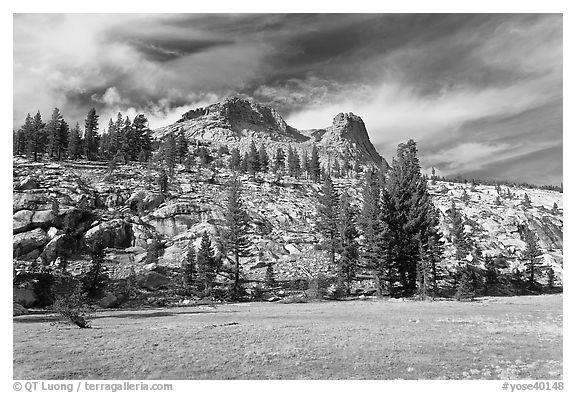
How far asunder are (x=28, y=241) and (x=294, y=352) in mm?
49452

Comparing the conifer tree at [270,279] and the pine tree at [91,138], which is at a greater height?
the pine tree at [91,138]

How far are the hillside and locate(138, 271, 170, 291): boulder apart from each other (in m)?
0.12

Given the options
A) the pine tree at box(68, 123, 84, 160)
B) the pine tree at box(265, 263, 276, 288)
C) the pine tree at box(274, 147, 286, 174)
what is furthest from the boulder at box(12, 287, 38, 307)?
the pine tree at box(274, 147, 286, 174)

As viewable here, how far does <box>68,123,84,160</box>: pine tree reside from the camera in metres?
85.9

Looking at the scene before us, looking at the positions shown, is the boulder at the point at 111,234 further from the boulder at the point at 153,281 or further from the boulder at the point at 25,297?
the boulder at the point at 25,297

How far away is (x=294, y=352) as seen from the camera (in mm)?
13992

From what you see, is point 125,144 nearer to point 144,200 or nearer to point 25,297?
point 144,200

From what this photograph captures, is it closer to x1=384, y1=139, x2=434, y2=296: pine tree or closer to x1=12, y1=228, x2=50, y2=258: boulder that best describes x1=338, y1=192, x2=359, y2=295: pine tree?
x1=384, y1=139, x2=434, y2=296: pine tree

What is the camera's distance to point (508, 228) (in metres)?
91.0

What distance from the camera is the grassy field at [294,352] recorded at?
39.5 ft

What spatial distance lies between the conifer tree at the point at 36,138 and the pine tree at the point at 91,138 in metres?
9.42

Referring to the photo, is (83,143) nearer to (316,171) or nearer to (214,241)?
(214,241)

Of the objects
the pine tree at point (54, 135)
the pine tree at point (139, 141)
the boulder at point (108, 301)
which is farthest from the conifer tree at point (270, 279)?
the pine tree at point (54, 135)

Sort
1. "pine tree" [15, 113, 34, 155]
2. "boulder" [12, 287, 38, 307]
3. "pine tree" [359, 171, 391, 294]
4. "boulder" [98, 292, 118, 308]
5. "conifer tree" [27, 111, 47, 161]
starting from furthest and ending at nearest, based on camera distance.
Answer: "conifer tree" [27, 111, 47, 161] < "pine tree" [15, 113, 34, 155] < "pine tree" [359, 171, 391, 294] < "boulder" [98, 292, 118, 308] < "boulder" [12, 287, 38, 307]
